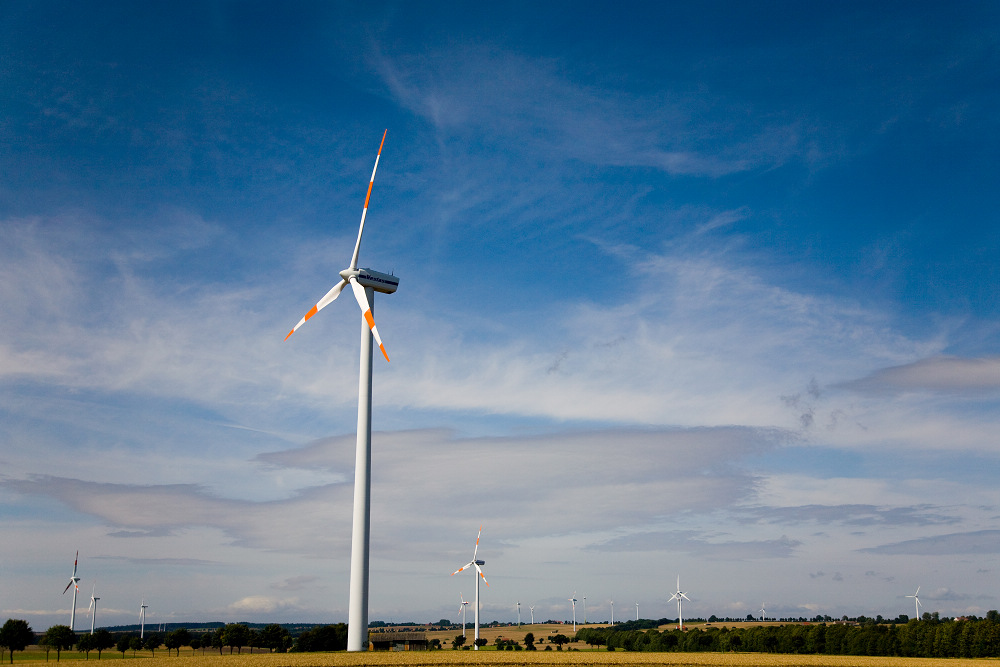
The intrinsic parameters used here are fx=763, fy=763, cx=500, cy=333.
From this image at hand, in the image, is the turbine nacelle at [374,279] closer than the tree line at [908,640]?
Yes

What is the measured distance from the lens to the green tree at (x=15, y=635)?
149625 millimetres

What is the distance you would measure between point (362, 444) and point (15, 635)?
362 ft

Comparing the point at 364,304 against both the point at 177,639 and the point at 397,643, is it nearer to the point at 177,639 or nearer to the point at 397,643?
the point at 397,643

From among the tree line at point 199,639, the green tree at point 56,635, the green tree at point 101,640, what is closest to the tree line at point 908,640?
the tree line at point 199,639

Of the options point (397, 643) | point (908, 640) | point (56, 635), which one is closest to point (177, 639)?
point (56, 635)

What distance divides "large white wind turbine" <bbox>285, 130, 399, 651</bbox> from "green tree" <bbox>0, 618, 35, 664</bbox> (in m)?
102

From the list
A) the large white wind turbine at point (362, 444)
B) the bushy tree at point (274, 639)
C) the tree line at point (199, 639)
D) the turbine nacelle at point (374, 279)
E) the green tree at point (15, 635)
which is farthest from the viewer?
the bushy tree at point (274, 639)

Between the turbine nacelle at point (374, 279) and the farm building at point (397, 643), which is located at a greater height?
the turbine nacelle at point (374, 279)

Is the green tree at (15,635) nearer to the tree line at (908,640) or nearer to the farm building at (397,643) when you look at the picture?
the farm building at (397,643)

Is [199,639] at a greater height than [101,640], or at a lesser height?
lesser

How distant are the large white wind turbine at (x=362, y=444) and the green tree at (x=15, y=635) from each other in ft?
334

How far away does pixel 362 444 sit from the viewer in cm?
8950

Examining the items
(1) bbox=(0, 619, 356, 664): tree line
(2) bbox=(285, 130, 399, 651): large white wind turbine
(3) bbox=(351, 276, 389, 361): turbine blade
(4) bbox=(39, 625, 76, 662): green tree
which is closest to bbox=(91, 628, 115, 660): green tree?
(1) bbox=(0, 619, 356, 664): tree line

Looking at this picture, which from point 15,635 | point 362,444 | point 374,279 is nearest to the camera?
point 362,444
